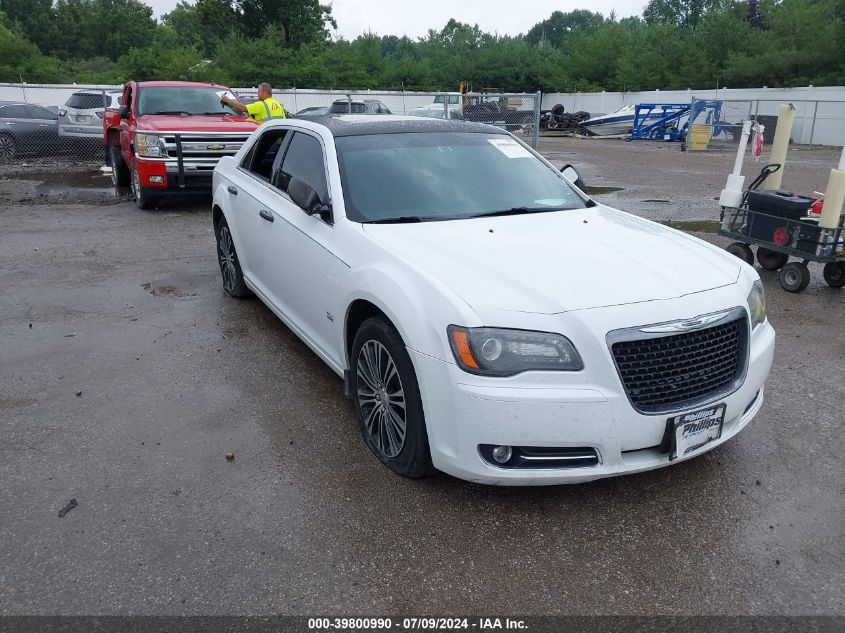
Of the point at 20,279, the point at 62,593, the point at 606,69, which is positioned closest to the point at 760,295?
the point at 62,593

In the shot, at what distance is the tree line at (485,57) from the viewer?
1528 inches

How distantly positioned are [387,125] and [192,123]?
727 centimetres

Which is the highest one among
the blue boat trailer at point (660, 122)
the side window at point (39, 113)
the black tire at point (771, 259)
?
the side window at point (39, 113)

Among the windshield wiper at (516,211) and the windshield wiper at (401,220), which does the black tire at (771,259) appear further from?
the windshield wiper at (401,220)

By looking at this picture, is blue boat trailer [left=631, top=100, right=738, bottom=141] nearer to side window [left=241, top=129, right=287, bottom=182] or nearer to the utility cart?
the utility cart

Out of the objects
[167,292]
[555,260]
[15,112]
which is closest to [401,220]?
[555,260]

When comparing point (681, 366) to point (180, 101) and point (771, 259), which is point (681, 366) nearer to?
point (771, 259)

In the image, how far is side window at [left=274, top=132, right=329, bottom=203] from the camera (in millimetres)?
4355

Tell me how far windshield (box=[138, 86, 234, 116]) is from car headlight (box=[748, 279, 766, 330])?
34.1 ft

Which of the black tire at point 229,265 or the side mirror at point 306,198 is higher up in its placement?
the side mirror at point 306,198

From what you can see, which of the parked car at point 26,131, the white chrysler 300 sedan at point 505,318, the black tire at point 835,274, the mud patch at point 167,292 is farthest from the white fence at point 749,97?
the white chrysler 300 sedan at point 505,318

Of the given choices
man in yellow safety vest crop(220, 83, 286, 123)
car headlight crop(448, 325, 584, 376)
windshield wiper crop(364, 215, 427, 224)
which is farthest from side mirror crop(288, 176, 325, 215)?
man in yellow safety vest crop(220, 83, 286, 123)

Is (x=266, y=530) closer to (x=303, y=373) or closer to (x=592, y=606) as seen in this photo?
(x=592, y=606)

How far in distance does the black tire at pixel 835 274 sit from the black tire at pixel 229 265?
5683 mm
